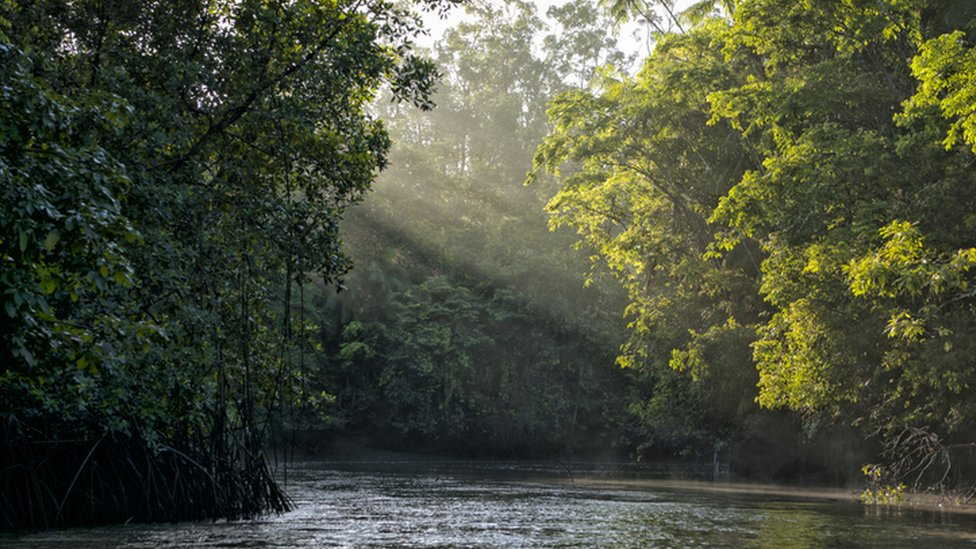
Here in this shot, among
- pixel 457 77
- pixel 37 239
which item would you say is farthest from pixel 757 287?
pixel 457 77

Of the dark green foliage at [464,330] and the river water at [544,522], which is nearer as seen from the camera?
the river water at [544,522]

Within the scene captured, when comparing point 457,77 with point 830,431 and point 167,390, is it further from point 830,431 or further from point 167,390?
point 167,390

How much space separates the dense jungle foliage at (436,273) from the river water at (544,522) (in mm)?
1266

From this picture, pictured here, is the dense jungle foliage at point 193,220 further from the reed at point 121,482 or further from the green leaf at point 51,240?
the green leaf at point 51,240

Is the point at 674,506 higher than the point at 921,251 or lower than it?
lower

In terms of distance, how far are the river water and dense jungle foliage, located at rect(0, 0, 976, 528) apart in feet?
4.15

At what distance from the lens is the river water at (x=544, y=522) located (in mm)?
13555

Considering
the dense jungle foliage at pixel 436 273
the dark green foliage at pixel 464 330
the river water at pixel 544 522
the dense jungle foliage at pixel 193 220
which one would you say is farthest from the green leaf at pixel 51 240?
the dark green foliage at pixel 464 330

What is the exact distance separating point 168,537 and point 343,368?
102 ft

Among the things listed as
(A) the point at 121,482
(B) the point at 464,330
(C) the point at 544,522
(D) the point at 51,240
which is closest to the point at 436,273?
(B) the point at 464,330

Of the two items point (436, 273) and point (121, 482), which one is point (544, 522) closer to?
point (121, 482)

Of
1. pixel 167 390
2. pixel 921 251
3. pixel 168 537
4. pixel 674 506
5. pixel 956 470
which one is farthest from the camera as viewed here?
pixel 956 470

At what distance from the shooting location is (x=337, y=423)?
43688 millimetres

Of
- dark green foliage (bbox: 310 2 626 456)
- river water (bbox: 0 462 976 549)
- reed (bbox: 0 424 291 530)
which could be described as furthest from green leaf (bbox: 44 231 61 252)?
dark green foliage (bbox: 310 2 626 456)
